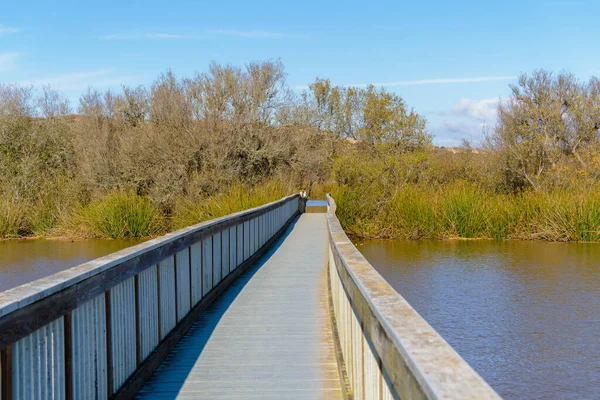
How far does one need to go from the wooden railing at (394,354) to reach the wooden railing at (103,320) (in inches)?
64.0

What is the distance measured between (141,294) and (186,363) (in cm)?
92

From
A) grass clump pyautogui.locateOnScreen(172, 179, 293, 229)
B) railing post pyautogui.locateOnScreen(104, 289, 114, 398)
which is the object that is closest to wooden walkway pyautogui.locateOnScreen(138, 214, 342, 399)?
railing post pyautogui.locateOnScreen(104, 289, 114, 398)

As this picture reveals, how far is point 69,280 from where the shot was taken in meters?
3.79

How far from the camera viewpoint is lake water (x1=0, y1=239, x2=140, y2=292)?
18547 millimetres

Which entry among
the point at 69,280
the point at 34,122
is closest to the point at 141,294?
the point at 69,280

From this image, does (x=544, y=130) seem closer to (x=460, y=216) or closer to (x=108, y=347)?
(x=460, y=216)

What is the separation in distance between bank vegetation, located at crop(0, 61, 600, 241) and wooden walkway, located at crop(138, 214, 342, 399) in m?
A: 14.0

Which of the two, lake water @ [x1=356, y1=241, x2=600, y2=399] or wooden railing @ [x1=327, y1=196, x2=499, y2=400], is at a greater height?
wooden railing @ [x1=327, y1=196, x2=499, y2=400]

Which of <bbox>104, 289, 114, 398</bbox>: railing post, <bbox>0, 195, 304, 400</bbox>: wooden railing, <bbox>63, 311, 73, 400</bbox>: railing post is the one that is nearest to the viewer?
<bbox>0, 195, 304, 400</bbox>: wooden railing

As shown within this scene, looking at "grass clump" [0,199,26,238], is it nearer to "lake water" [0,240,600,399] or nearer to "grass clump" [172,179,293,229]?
"lake water" [0,240,600,399]

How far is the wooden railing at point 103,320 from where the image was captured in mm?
3312

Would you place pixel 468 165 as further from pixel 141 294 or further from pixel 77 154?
pixel 141 294

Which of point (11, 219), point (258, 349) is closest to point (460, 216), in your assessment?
point (11, 219)

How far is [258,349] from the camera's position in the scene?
21.1 feet
